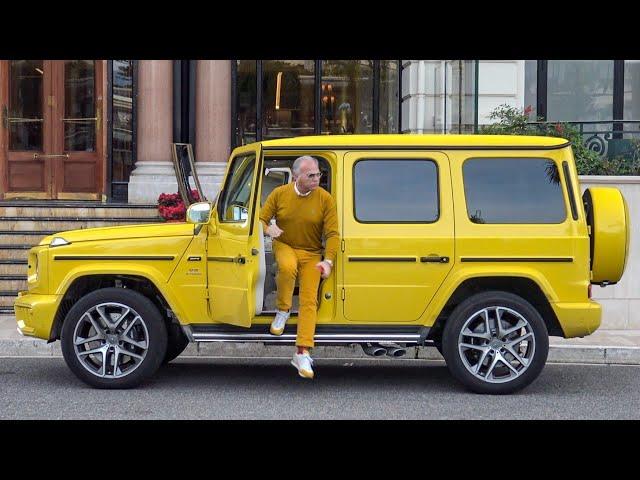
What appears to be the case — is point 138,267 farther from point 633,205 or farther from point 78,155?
point 78,155

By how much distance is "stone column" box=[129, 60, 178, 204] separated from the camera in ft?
51.0

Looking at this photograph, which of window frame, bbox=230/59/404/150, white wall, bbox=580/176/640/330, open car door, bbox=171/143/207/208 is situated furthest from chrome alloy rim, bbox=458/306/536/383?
window frame, bbox=230/59/404/150

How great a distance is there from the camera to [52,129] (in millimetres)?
16562

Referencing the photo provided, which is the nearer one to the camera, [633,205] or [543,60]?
[633,205]

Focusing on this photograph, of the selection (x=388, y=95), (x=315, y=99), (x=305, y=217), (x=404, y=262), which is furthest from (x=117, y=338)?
(x=388, y=95)

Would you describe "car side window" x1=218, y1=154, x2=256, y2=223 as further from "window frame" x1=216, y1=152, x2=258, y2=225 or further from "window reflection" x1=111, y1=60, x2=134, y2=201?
"window reflection" x1=111, y1=60, x2=134, y2=201

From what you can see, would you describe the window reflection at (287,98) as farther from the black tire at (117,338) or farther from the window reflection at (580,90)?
the black tire at (117,338)

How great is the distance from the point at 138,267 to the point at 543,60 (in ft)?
31.2

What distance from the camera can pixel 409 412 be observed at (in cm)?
784

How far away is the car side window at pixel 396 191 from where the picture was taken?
334 inches

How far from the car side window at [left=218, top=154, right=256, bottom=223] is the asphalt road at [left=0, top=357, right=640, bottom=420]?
1.47 meters

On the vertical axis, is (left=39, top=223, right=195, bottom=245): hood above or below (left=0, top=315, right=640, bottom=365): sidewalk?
above

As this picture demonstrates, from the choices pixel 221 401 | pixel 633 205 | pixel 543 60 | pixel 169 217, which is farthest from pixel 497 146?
pixel 543 60

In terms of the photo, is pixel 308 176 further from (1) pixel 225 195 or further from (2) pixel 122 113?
(2) pixel 122 113
